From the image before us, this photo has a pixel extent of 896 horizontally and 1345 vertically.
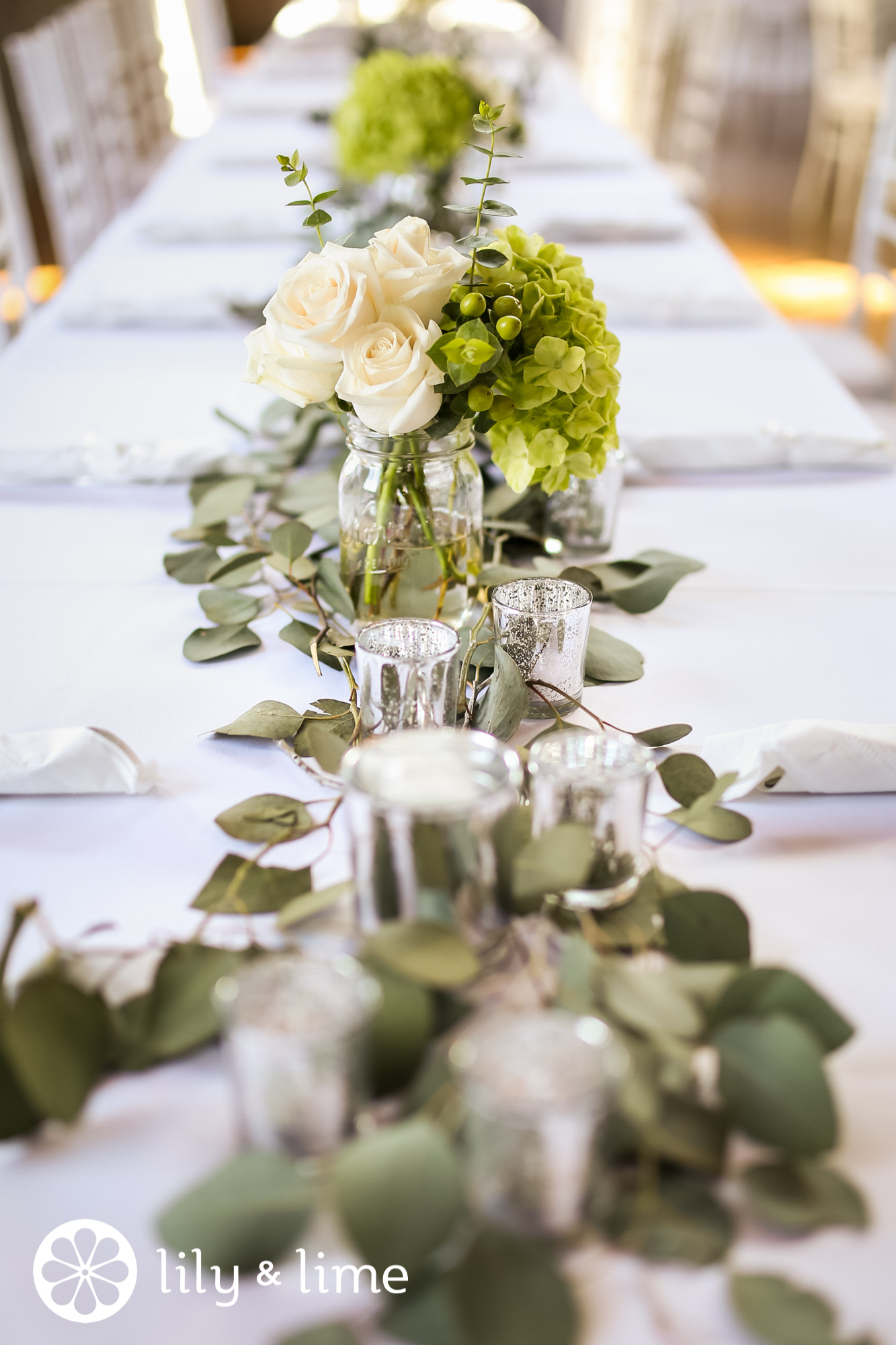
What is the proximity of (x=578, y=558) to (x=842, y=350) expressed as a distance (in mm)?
1511

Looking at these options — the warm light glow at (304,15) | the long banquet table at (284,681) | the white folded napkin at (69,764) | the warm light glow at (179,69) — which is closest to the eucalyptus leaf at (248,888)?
the long banquet table at (284,681)

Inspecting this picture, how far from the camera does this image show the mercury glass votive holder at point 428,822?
1.67 ft

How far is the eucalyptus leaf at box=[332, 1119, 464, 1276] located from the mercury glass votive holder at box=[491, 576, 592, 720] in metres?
0.39

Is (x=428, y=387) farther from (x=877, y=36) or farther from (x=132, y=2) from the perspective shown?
(x=877, y=36)

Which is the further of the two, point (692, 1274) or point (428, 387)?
point (428, 387)

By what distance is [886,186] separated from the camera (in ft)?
8.36

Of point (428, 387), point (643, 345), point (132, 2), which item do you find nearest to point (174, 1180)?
point (428, 387)

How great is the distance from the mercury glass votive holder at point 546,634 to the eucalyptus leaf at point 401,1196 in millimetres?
395

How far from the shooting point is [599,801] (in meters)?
0.58

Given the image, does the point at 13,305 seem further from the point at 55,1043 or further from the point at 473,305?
the point at 55,1043

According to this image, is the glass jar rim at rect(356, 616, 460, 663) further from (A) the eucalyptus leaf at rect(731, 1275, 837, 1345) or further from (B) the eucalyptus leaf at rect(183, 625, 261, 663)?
(A) the eucalyptus leaf at rect(731, 1275, 837, 1345)

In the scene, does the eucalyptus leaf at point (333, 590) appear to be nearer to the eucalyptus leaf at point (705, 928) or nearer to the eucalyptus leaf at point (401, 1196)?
the eucalyptus leaf at point (705, 928)

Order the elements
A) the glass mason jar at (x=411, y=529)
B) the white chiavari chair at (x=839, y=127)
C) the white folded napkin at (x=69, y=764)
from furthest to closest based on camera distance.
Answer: the white chiavari chair at (x=839, y=127)
the glass mason jar at (x=411, y=529)
the white folded napkin at (x=69, y=764)

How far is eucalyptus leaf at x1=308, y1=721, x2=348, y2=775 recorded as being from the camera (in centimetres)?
72
